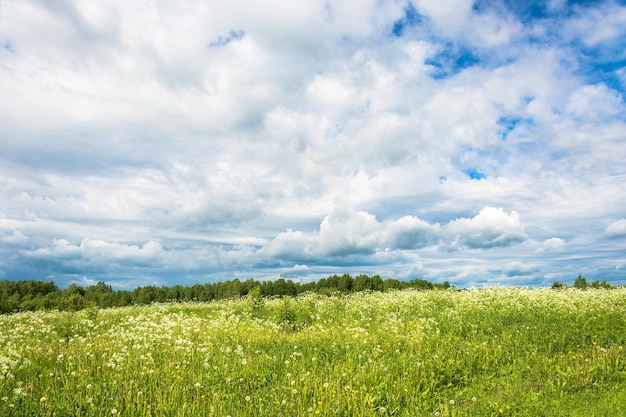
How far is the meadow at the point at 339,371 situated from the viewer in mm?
8422

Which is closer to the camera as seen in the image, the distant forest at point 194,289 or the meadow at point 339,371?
the meadow at point 339,371

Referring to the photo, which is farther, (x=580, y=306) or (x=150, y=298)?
(x=150, y=298)

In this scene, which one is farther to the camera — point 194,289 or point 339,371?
point 194,289

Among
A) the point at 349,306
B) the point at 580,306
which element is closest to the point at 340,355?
the point at 349,306

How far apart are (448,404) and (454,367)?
1736 millimetres

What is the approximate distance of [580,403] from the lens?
886 centimetres

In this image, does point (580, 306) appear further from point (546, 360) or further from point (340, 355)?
point (340, 355)

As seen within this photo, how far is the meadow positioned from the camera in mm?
8422

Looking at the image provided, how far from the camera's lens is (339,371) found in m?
10.3

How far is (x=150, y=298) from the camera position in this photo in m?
60.8

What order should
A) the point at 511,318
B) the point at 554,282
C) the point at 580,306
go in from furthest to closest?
the point at 554,282 < the point at 580,306 < the point at 511,318

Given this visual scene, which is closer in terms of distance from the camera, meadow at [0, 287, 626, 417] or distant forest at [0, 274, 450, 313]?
meadow at [0, 287, 626, 417]

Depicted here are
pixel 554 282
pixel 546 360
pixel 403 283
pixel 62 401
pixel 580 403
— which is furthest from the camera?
pixel 403 283

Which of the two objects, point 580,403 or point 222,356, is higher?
point 222,356
